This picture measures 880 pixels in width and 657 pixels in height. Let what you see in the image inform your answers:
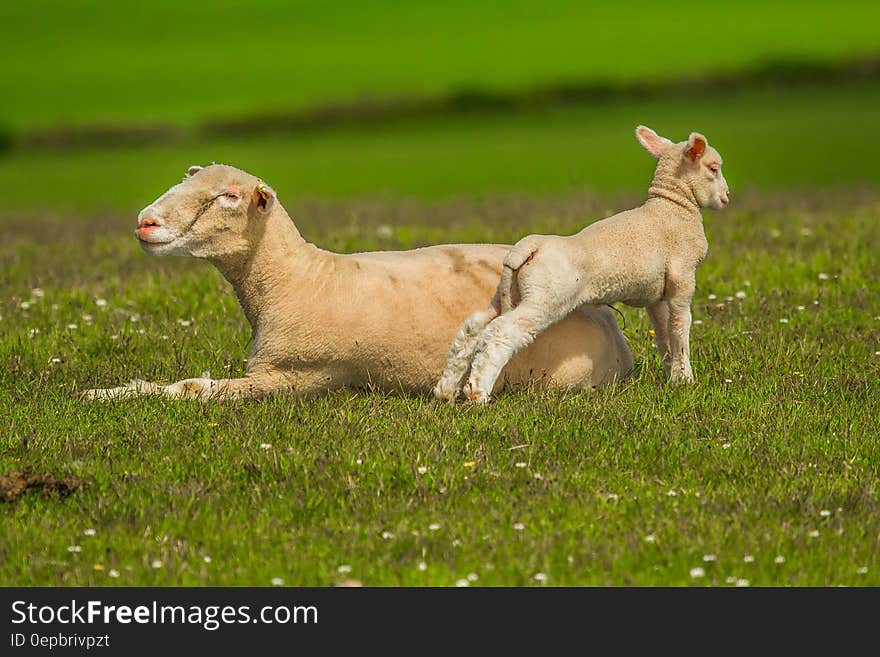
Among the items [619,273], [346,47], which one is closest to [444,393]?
[619,273]

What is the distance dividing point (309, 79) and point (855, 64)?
37.4 feet

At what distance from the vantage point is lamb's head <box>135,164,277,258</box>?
8.20 metres

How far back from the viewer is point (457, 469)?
714 centimetres

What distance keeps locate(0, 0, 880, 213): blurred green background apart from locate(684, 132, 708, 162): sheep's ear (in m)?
12.7

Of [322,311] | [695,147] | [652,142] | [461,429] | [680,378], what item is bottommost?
[461,429]

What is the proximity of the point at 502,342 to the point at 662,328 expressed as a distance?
3.78 feet

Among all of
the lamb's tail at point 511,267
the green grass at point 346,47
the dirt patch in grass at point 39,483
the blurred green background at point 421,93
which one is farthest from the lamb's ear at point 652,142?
the green grass at point 346,47

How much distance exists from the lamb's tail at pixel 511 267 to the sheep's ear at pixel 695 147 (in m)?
1.10

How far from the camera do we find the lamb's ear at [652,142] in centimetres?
884

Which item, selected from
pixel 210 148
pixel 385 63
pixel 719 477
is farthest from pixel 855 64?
pixel 719 477

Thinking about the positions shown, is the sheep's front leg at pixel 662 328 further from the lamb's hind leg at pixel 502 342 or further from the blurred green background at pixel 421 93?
the blurred green background at pixel 421 93

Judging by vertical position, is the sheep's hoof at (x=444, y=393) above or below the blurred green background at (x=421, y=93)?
below

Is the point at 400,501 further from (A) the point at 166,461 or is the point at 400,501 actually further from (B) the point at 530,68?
(B) the point at 530,68

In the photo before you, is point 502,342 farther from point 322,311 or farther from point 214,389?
point 214,389
